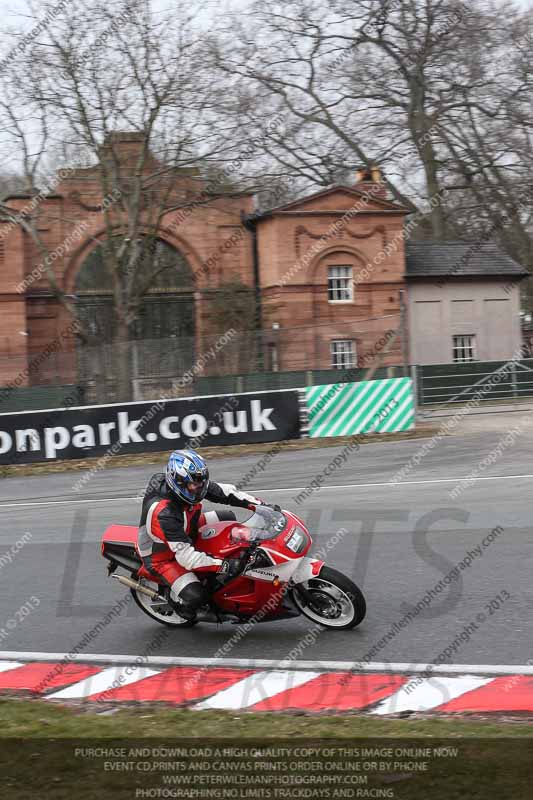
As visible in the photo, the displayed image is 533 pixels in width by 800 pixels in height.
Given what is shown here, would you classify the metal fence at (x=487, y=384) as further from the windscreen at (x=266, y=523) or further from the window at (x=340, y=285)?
the windscreen at (x=266, y=523)

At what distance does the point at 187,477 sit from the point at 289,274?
33.1 m

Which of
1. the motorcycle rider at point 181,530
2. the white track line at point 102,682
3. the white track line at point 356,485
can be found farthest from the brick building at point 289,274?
the white track line at point 102,682

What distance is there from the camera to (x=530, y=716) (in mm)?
5859

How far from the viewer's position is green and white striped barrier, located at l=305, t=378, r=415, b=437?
23.6 m

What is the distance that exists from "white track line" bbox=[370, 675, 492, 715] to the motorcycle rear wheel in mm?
2393

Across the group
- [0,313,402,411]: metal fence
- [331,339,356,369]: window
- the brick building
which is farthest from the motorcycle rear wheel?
the brick building

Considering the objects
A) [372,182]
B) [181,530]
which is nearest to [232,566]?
[181,530]

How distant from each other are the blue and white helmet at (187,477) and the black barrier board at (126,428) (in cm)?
1471

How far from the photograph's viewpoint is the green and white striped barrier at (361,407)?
23625 mm

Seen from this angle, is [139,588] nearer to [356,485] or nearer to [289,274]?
[356,485]

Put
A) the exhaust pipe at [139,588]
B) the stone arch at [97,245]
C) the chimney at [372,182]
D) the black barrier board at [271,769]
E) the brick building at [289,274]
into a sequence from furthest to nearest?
1. the chimney at [372,182]
2. the stone arch at [97,245]
3. the brick building at [289,274]
4. the exhaust pipe at [139,588]
5. the black barrier board at [271,769]

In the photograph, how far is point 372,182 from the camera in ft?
139

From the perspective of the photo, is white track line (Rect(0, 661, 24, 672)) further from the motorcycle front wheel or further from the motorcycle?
the motorcycle front wheel

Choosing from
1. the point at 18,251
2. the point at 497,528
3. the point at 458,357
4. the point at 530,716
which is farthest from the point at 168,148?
the point at 530,716
